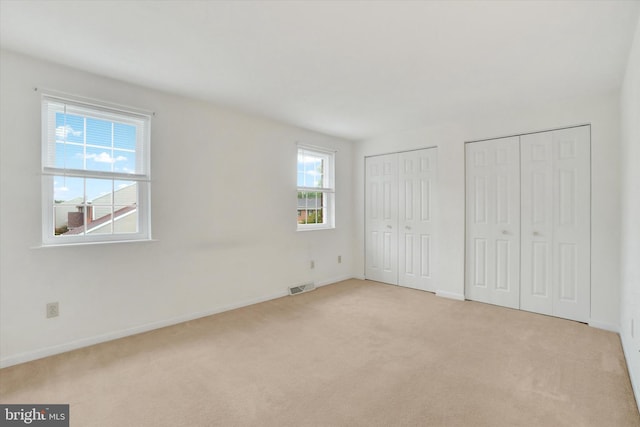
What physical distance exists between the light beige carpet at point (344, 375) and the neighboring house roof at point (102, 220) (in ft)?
3.24

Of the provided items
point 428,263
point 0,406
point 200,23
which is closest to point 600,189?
point 428,263

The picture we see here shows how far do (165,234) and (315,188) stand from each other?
224 cm

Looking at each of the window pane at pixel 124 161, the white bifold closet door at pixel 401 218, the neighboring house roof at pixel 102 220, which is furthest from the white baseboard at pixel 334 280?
the window pane at pixel 124 161

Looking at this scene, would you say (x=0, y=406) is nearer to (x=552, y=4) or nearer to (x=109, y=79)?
(x=109, y=79)

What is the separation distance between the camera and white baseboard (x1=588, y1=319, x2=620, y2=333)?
9.82 feet

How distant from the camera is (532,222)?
11.5 ft

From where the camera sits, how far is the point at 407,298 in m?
4.10

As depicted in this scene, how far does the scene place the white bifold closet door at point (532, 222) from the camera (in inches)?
128

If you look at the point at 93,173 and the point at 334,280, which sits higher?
the point at 93,173

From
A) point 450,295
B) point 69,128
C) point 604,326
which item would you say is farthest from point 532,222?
point 69,128

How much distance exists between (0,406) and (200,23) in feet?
8.55

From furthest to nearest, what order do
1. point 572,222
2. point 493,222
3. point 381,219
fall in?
point 381,219 < point 493,222 < point 572,222

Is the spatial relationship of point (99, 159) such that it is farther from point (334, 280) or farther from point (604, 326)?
point (604, 326)

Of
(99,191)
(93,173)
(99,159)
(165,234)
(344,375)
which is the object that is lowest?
(344,375)
